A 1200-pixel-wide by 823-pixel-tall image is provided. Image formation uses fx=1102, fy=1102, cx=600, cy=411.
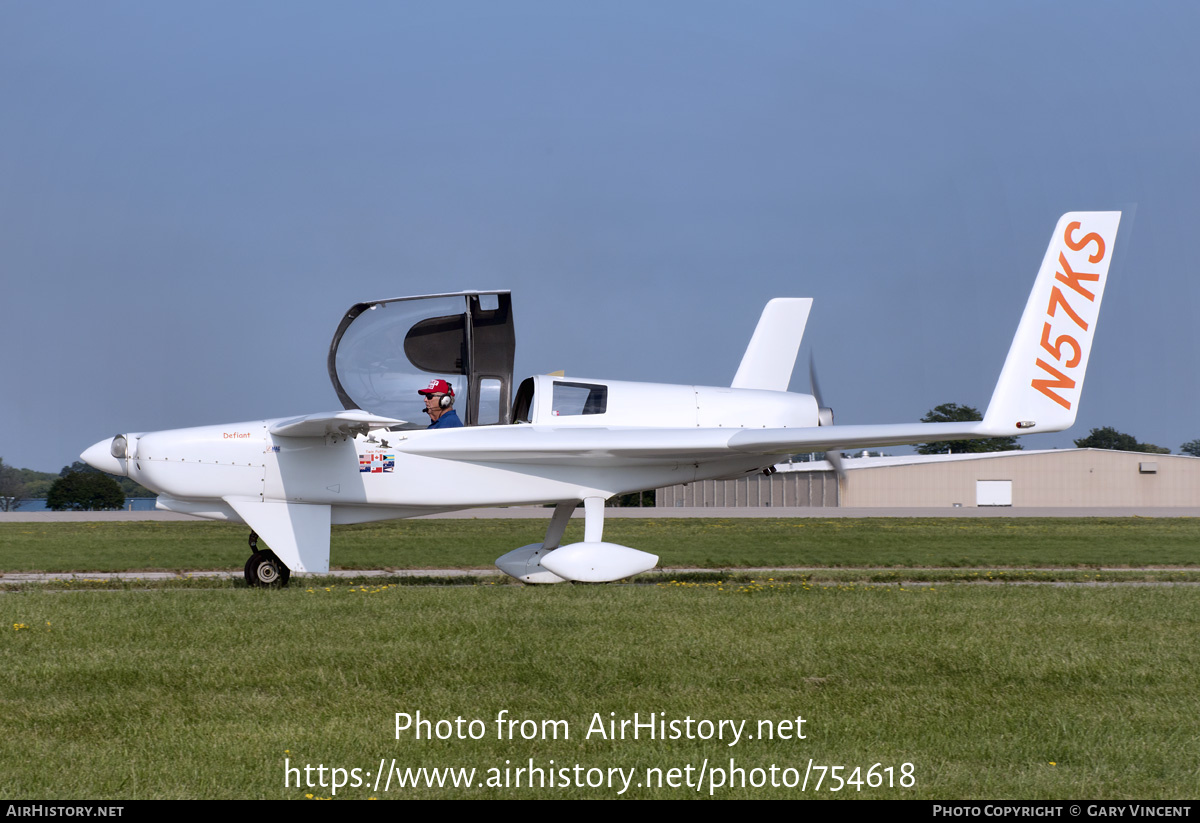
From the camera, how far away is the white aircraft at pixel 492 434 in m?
11.7

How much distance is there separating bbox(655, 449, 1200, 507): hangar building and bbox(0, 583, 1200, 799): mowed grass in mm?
50971

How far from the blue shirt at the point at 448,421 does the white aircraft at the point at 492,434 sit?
0.36 ft

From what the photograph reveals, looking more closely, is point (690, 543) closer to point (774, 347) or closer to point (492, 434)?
point (774, 347)

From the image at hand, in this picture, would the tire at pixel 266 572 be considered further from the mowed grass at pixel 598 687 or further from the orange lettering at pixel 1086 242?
the orange lettering at pixel 1086 242

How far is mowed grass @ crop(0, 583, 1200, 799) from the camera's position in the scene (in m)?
4.62

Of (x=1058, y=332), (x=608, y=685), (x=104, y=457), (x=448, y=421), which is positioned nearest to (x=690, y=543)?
(x=448, y=421)

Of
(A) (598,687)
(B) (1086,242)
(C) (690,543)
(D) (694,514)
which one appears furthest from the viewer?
(D) (694,514)

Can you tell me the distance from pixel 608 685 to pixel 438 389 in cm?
637

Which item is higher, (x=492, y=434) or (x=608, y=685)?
(x=492, y=434)

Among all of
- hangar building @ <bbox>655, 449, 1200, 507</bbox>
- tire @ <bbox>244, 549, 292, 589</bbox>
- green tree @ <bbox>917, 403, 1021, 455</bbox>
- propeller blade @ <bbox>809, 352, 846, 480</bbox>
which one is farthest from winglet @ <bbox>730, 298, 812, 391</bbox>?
green tree @ <bbox>917, 403, 1021, 455</bbox>

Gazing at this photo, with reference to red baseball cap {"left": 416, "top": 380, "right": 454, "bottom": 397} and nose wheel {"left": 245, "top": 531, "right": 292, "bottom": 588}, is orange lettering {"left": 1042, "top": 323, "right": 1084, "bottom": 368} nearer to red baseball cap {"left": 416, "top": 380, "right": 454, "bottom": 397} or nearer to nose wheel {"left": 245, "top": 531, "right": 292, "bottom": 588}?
red baseball cap {"left": 416, "top": 380, "right": 454, "bottom": 397}

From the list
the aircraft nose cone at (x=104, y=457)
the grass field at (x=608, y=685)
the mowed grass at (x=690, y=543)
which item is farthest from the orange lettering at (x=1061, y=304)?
the aircraft nose cone at (x=104, y=457)

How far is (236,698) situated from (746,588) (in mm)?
6411

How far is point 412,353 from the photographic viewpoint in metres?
12.1
